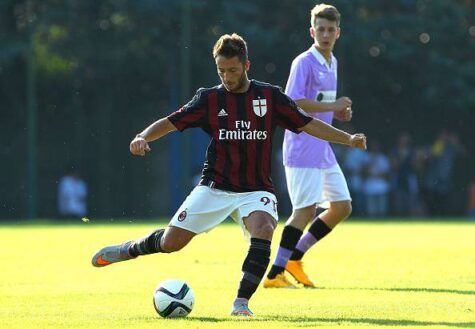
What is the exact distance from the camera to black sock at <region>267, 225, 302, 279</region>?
1040 centimetres

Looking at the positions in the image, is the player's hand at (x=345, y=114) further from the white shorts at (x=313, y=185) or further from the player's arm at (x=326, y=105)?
the white shorts at (x=313, y=185)

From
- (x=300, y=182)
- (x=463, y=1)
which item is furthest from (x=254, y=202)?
(x=463, y=1)

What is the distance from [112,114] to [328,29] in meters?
17.5

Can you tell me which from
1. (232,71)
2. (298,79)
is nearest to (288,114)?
(232,71)

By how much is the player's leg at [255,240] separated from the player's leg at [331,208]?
2.48 metres

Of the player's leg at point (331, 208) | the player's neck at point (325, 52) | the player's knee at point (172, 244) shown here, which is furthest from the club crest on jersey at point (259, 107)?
the player's leg at point (331, 208)

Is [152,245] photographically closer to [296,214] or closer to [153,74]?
[296,214]

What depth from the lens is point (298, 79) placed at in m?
10.5

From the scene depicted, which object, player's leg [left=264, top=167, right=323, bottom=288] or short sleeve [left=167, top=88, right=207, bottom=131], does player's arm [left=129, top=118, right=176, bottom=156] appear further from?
player's leg [left=264, top=167, right=323, bottom=288]

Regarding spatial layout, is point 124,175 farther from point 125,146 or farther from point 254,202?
point 254,202

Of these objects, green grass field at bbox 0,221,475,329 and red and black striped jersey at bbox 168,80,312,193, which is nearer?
green grass field at bbox 0,221,475,329

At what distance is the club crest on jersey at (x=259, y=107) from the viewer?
8469 millimetres

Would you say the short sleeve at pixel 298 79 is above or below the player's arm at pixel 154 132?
above

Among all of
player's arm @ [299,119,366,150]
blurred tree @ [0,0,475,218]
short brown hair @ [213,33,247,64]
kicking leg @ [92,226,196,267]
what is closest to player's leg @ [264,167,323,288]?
kicking leg @ [92,226,196,267]
